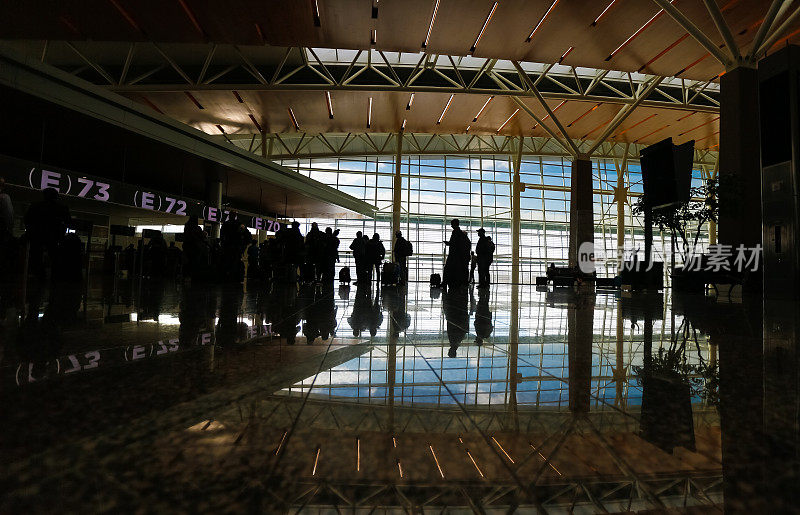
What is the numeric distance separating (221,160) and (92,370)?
14296mm

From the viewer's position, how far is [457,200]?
1248 inches

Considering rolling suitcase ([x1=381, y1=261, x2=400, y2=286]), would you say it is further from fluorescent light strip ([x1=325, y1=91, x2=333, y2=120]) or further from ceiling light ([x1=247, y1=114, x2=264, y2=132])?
ceiling light ([x1=247, y1=114, x2=264, y2=132])

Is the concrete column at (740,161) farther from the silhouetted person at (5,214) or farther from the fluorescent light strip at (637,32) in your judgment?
the silhouetted person at (5,214)

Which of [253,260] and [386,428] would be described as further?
[253,260]

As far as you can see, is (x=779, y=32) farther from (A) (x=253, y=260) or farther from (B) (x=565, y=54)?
(A) (x=253, y=260)

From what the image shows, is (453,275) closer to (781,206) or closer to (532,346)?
(781,206)

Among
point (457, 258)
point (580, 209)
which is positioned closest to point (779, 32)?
point (457, 258)

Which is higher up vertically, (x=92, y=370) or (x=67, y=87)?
(x=67, y=87)

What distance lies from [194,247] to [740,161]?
14387mm

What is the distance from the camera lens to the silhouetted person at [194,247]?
440 inches

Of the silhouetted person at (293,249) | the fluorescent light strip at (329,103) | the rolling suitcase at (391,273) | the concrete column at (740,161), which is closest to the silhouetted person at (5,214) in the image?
the silhouetted person at (293,249)

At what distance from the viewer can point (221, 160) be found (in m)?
14.5

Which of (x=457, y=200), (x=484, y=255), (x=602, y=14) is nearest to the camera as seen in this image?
(x=602, y=14)

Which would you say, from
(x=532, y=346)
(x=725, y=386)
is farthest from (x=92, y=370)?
(x=725, y=386)
